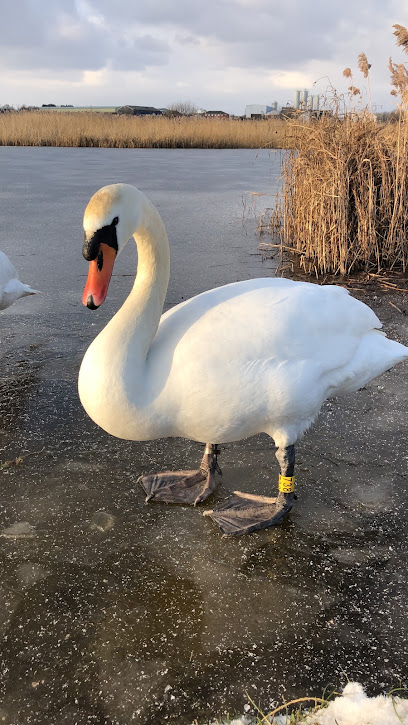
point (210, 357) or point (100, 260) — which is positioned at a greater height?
point (100, 260)

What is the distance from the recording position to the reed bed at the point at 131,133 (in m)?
20.1

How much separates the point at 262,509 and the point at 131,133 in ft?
64.9

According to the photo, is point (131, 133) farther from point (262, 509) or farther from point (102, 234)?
point (262, 509)

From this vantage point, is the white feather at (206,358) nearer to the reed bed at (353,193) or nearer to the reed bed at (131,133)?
the reed bed at (353,193)

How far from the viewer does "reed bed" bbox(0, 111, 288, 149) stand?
2014 cm

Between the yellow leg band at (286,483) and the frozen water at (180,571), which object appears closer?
the frozen water at (180,571)

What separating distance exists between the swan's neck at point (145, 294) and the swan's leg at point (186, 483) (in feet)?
2.47

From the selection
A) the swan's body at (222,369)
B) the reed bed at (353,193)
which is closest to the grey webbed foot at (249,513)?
the swan's body at (222,369)

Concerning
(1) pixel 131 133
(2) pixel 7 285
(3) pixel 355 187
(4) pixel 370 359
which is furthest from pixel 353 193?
(1) pixel 131 133

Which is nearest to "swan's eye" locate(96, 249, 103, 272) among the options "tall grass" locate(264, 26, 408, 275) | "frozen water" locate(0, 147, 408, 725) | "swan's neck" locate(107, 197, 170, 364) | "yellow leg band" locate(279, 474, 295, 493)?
"swan's neck" locate(107, 197, 170, 364)

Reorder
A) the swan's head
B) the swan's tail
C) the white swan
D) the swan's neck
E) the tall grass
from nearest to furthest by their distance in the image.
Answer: the swan's head → the swan's neck → the swan's tail → the white swan → the tall grass

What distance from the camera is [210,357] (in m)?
2.41

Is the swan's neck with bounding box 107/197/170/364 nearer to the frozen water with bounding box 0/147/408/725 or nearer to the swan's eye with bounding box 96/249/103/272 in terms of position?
the swan's eye with bounding box 96/249/103/272

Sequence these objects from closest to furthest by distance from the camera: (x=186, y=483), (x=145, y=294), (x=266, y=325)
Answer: (x=266, y=325) → (x=145, y=294) → (x=186, y=483)
